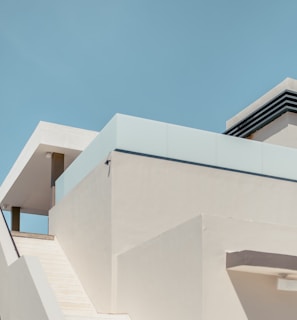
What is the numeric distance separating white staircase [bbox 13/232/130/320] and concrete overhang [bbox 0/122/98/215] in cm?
272

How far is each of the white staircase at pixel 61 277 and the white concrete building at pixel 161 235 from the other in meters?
0.04

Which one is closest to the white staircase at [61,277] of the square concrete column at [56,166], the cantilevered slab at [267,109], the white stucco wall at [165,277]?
the white stucco wall at [165,277]

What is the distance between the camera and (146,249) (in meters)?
9.49

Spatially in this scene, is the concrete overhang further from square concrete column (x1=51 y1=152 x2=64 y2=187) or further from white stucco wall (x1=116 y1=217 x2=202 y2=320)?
white stucco wall (x1=116 y1=217 x2=202 y2=320)

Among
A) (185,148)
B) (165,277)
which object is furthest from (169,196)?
(165,277)

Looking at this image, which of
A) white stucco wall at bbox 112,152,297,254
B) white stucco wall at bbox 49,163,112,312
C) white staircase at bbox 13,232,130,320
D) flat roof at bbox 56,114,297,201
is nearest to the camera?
white staircase at bbox 13,232,130,320

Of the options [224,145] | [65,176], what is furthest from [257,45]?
[65,176]

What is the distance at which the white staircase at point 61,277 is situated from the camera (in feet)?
33.9

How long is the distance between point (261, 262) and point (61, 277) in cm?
589

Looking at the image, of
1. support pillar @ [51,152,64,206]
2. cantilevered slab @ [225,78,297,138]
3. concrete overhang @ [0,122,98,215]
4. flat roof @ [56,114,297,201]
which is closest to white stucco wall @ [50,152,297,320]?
flat roof @ [56,114,297,201]

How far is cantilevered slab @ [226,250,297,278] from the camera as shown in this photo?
24.8 ft

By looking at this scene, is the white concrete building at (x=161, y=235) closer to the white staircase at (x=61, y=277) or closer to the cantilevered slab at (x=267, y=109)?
the white staircase at (x=61, y=277)

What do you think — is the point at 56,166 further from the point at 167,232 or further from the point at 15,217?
the point at 167,232

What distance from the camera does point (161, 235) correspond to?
9.09 m
